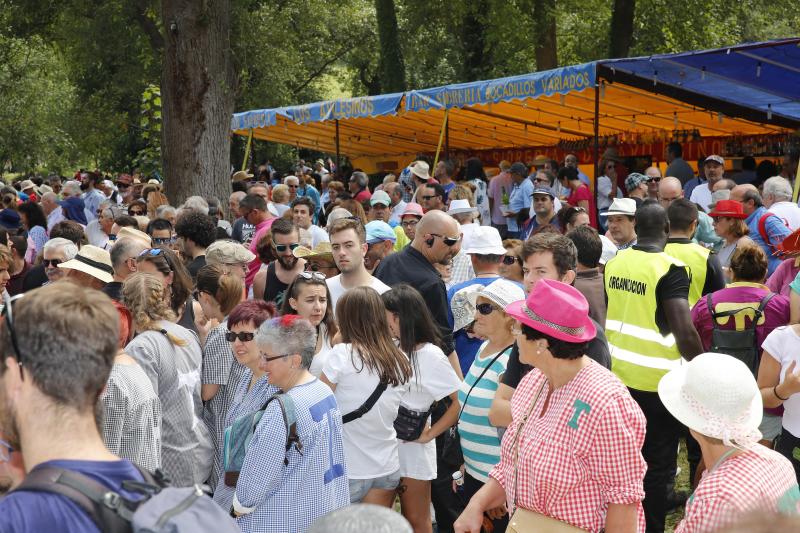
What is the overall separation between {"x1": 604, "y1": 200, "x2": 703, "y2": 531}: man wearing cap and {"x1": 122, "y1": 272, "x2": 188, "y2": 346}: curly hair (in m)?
2.60

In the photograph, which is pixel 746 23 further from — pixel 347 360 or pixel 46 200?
pixel 347 360

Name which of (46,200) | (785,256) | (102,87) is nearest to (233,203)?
(46,200)

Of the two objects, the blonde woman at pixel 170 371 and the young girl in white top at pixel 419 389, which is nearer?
the blonde woman at pixel 170 371

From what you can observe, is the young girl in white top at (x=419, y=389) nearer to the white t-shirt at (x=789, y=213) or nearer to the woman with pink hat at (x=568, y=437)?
the woman with pink hat at (x=568, y=437)

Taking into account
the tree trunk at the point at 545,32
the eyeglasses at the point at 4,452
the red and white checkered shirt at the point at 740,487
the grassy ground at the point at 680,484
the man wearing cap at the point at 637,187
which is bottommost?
the grassy ground at the point at 680,484

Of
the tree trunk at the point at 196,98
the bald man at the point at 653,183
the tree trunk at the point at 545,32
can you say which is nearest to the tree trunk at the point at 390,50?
the tree trunk at the point at 545,32

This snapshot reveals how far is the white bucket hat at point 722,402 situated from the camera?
286 cm

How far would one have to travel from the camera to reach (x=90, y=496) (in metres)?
1.89

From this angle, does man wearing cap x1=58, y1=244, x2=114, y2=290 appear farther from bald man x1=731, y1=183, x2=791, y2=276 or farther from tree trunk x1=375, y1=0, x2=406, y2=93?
tree trunk x1=375, y1=0, x2=406, y2=93

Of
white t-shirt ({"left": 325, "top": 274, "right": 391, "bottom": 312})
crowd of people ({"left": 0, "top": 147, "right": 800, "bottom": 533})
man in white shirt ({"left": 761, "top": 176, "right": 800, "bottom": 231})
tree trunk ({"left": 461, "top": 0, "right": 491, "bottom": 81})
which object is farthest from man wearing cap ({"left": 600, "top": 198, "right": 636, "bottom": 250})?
tree trunk ({"left": 461, "top": 0, "right": 491, "bottom": 81})

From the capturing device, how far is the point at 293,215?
30.4 ft

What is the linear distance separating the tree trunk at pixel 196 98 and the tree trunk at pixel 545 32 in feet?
35.5

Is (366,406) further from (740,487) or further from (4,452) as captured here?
(4,452)

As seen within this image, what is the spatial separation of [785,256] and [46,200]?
12.4 m
